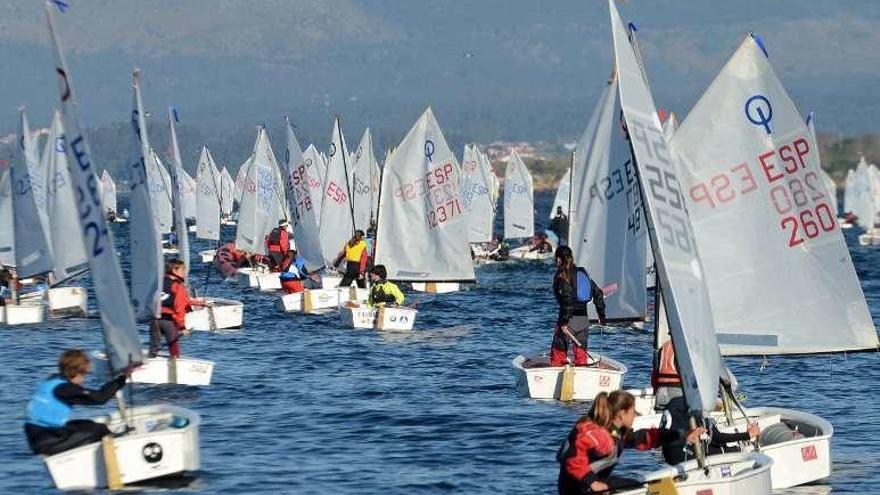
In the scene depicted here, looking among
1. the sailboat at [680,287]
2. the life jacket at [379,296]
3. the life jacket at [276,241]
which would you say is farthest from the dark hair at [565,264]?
the life jacket at [276,241]

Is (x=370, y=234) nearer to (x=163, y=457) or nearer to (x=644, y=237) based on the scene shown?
(x=644, y=237)

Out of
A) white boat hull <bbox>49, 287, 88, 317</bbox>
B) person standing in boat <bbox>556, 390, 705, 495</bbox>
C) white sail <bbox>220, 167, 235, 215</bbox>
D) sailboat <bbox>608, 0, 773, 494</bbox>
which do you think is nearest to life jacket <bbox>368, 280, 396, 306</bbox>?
A: white boat hull <bbox>49, 287, 88, 317</bbox>

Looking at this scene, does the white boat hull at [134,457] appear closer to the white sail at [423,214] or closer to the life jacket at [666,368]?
the life jacket at [666,368]

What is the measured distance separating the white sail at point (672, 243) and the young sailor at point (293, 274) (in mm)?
26437

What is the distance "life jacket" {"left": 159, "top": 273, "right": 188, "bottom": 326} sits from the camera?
2692 centimetres

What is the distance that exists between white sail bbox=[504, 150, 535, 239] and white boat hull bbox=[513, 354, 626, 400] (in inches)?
2038

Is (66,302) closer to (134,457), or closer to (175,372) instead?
(175,372)

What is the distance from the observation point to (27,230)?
42.0m

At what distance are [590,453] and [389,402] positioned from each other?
11069 millimetres

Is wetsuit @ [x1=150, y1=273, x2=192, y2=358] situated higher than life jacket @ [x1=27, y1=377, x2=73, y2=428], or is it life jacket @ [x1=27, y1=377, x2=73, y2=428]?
wetsuit @ [x1=150, y1=273, x2=192, y2=358]

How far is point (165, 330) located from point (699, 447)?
485 inches

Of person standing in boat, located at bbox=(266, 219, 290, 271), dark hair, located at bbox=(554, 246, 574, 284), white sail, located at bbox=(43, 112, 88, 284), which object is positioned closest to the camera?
dark hair, located at bbox=(554, 246, 574, 284)

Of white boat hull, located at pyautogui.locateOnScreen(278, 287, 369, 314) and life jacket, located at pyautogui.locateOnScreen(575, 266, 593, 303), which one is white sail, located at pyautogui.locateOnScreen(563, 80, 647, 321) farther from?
white boat hull, located at pyautogui.locateOnScreen(278, 287, 369, 314)

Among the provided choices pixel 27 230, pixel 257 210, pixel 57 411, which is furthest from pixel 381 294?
pixel 57 411
